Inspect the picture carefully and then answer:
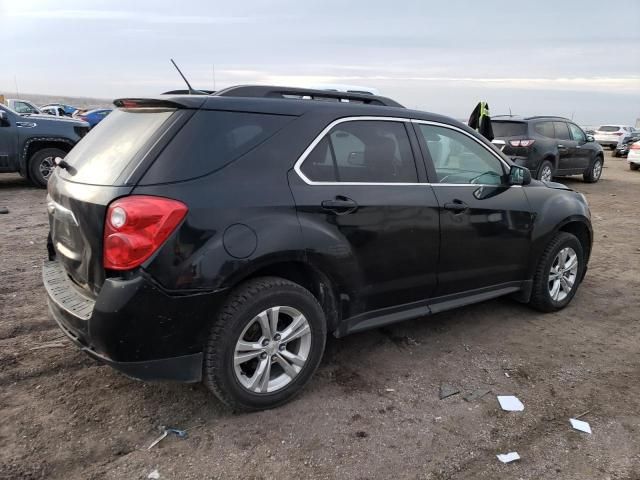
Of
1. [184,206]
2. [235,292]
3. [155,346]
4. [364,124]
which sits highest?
[364,124]

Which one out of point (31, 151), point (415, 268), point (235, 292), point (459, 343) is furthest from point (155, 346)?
point (31, 151)

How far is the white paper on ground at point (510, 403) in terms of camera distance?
10.4 ft

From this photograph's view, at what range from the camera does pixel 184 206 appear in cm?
259

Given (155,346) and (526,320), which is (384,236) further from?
(526,320)

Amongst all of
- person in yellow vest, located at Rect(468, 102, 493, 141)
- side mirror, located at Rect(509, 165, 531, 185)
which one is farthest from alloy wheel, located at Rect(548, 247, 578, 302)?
person in yellow vest, located at Rect(468, 102, 493, 141)

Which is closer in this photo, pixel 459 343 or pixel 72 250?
pixel 72 250

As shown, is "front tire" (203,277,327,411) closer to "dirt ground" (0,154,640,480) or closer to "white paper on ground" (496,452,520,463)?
"dirt ground" (0,154,640,480)

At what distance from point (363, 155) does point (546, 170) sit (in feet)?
36.1

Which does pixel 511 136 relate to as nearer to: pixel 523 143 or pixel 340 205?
pixel 523 143

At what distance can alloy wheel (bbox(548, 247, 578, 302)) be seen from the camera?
185 inches

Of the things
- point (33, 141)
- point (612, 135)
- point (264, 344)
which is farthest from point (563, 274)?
point (612, 135)

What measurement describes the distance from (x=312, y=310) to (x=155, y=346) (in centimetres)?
89

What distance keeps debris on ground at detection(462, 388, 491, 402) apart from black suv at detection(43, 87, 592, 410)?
0.63 m

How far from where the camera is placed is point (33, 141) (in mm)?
10109
